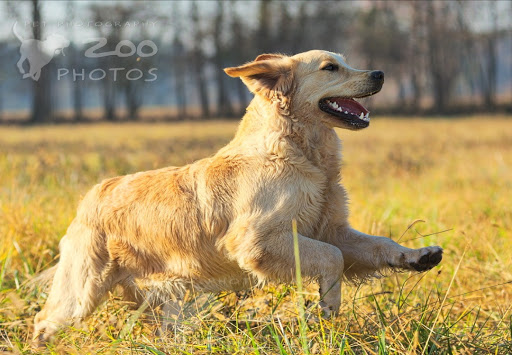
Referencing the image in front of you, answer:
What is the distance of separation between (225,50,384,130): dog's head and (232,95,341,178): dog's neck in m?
0.05

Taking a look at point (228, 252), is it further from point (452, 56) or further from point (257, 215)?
point (452, 56)

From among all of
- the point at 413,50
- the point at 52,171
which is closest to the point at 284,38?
the point at 413,50

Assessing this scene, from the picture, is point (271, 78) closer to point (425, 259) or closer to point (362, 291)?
point (425, 259)

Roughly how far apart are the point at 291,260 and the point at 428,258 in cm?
78

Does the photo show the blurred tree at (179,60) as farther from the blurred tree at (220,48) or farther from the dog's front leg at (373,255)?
the dog's front leg at (373,255)

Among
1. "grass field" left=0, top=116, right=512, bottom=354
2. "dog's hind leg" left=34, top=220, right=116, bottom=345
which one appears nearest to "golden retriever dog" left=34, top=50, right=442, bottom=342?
"dog's hind leg" left=34, top=220, right=116, bottom=345

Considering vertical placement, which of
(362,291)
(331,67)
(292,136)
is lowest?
(362,291)

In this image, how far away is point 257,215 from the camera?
3.63 m

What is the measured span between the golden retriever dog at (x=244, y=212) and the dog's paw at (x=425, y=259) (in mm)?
29

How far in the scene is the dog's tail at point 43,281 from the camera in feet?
14.9

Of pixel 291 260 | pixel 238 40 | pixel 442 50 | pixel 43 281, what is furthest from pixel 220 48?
pixel 291 260

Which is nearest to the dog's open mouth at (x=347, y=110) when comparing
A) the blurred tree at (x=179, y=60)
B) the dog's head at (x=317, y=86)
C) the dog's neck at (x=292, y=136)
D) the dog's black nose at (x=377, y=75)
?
the dog's head at (x=317, y=86)

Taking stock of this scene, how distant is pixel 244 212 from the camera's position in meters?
3.69

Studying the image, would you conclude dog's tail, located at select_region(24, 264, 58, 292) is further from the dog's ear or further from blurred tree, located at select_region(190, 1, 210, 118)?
blurred tree, located at select_region(190, 1, 210, 118)
